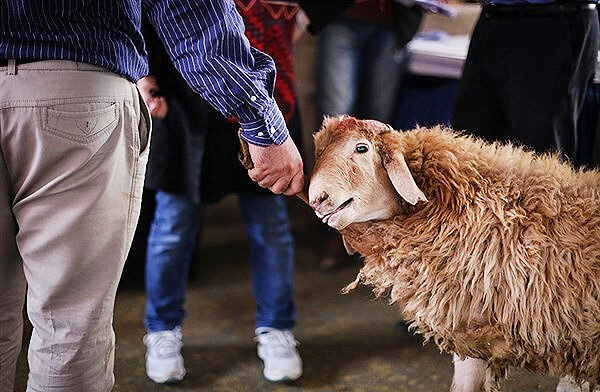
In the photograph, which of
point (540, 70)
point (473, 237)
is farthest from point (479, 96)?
point (473, 237)

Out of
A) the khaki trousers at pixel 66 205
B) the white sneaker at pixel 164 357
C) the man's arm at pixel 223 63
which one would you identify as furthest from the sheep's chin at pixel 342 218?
the white sneaker at pixel 164 357

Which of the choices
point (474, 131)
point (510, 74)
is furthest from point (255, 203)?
→ point (510, 74)

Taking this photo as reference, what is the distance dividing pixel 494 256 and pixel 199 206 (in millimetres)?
1004

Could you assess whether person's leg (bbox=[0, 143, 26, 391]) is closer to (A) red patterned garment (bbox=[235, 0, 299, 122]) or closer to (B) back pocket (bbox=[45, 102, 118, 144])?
(B) back pocket (bbox=[45, 102, 118, 144])

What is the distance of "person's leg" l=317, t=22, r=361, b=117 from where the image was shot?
2.83m

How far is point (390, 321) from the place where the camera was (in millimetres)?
2512

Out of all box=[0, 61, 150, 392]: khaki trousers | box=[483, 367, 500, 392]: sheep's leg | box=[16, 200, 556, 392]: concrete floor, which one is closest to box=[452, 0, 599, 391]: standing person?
box=[483, 367, 500, 392]: sheep's leg

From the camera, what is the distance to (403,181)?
1.28 metres

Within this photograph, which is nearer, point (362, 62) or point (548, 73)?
point (548, 73)

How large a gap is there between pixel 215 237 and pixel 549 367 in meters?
2.09

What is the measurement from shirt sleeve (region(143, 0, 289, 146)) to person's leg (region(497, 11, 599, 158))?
812mm

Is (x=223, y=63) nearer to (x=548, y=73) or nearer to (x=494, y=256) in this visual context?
(x=494, y=256)

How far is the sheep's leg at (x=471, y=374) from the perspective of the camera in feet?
4.81

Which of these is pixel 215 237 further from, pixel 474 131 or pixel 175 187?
pixel 474 131
